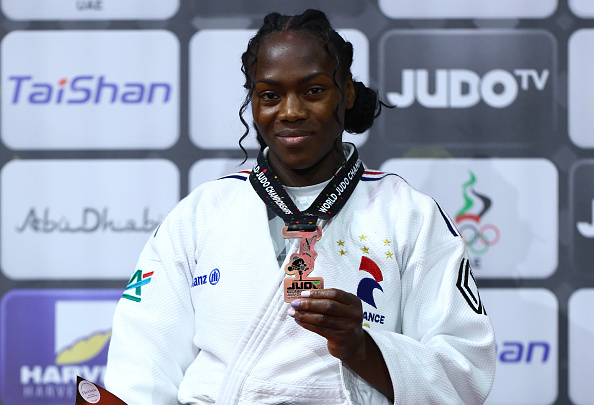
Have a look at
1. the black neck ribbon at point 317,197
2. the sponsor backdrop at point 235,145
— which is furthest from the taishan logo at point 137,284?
the sponsor backdrop at point 235,145

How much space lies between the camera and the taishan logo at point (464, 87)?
226 centimetres

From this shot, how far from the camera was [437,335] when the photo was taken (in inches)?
50.7

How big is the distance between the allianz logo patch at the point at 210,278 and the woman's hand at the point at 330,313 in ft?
1.10

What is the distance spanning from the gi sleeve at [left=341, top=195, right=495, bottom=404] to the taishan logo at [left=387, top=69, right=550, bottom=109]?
0.93 meters

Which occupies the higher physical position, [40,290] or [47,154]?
[47,154]

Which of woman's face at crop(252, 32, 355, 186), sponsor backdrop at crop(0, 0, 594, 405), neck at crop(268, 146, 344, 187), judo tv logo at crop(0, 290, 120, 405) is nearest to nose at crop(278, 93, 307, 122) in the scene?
woman's face at crop(252, 32, 355, 186)

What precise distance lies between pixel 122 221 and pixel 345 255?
1.17 metres

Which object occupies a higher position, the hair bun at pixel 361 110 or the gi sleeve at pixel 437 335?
the hair bun at pixel 361 110

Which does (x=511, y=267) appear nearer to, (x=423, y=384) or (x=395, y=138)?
(x=395, y=138)

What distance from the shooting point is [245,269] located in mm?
1346

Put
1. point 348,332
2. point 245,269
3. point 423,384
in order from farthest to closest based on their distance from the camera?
point 245,269, point 423,384, point 348,332

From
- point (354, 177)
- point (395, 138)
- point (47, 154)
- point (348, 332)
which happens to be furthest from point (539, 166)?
point (47, 154)

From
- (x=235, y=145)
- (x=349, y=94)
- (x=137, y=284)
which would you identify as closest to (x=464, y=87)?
(x=235, y=145)

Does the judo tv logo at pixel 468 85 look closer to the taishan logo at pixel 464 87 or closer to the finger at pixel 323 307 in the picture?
the taishan logo at pixel 464 87
